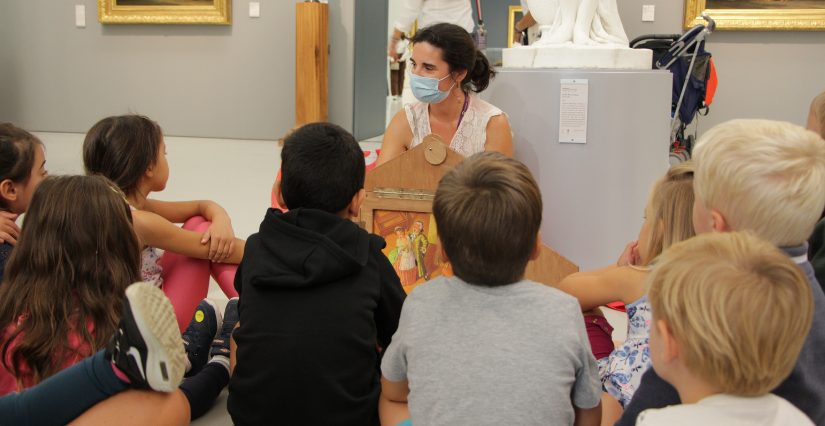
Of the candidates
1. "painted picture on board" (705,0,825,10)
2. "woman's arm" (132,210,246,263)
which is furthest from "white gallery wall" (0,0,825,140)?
"woman's arm" (132,210,246,263)

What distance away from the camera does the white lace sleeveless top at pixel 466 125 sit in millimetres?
2516

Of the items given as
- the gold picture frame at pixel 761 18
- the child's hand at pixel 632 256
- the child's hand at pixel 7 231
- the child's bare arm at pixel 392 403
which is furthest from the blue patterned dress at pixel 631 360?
the gold picture frame at pixel 761 18

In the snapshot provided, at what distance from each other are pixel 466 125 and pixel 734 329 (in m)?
1.86

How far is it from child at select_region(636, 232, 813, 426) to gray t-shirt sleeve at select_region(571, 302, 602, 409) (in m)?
0.20

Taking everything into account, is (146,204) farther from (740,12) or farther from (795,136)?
(740,12)

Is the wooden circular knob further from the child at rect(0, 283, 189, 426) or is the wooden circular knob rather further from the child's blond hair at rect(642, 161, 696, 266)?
the child at rect(0, 283, 189, 426)

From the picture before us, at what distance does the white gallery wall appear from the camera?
6.65 m

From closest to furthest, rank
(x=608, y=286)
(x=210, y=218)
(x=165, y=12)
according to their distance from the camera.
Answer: (x=608, y=286), (x=210, y=218), (x=165, y=12)

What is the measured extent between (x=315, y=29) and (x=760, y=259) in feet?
18.8

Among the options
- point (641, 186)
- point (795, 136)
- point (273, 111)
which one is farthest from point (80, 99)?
point (795, 136)

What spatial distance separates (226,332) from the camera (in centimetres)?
175

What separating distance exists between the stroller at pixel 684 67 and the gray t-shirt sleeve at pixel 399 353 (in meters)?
3.45

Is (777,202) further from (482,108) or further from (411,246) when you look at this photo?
(482,108)

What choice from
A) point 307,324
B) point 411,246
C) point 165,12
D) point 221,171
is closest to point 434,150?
point 411,246
